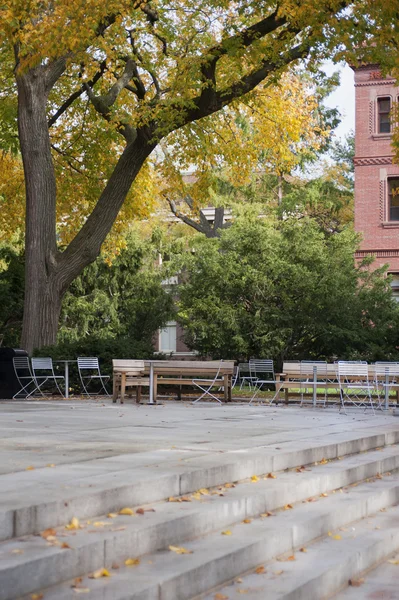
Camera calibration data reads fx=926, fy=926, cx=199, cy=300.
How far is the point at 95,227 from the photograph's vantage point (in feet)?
71.1

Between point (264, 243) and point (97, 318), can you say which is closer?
point (264, 243)

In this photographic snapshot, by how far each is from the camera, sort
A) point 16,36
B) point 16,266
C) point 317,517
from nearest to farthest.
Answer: point 317,517, point 16,36, point 16,266

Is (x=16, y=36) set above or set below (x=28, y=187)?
above

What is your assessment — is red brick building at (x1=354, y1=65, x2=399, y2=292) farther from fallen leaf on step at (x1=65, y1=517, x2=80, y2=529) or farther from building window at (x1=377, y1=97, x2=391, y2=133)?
fallen leaf on step at (x1=65, y1=517, x2=80, y2=529)

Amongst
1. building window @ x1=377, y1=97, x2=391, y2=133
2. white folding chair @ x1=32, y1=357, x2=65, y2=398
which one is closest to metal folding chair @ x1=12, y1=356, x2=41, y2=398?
white folding chair @ x1=32, y1=357, x2=65, y2=398

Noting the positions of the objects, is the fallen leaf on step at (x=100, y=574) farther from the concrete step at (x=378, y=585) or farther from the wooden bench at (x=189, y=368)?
the wooden bench at (x=189, y=368)

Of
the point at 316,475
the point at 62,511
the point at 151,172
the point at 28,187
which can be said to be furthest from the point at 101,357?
the point at 62,511

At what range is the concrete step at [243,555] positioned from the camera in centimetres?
486

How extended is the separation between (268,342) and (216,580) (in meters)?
19.0

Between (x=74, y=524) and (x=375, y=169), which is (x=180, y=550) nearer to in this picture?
(x=74, y=524)

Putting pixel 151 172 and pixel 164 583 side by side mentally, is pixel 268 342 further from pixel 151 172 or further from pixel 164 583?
pixel 164 583

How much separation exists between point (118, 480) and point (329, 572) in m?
1.63

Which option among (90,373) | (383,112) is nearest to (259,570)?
(90,373)

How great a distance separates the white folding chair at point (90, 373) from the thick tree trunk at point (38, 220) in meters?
1.35
